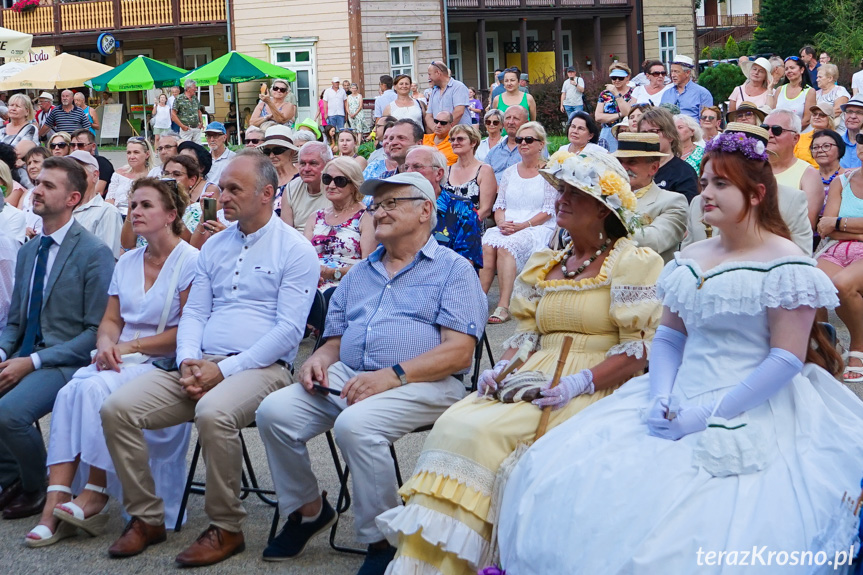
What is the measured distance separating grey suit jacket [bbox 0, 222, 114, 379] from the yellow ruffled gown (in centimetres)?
220

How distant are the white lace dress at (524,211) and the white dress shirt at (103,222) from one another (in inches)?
120

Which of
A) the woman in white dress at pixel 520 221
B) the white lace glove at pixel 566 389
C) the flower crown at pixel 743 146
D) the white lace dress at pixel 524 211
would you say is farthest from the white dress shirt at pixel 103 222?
the flower crown at pixel 743 146

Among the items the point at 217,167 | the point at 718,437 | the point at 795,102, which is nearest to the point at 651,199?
the point at 718,437

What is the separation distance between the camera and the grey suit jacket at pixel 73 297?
5066 mm

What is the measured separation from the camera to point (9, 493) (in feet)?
16.6

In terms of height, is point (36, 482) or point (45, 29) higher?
point (45, 29)

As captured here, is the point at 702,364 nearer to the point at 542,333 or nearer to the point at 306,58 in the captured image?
the point at 542,333

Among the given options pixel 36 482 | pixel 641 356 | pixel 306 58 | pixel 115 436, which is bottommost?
pixel 36 482

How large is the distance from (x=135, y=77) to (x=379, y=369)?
19378 mm

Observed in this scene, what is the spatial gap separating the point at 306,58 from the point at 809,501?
28.6 meters

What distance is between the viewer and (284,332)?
454 cm

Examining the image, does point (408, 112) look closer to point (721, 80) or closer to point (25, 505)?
point (721, 80)

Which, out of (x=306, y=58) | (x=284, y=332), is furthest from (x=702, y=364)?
(x=306, y=58)

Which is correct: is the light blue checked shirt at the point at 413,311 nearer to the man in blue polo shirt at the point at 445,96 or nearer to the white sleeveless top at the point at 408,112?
the man in blue polo shirt at the point at 445,96
